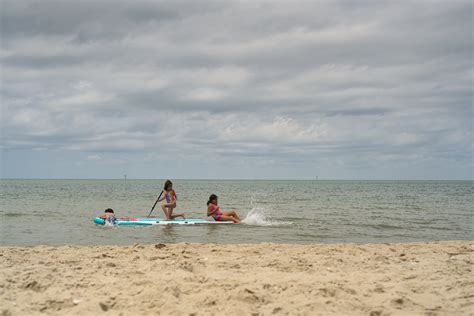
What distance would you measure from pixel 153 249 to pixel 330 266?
3.80m

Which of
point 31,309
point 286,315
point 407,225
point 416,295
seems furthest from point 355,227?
point 31,309

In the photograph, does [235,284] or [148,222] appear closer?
[235,284]

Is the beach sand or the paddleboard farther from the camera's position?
the paddleboard

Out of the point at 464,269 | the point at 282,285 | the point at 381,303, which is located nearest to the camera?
the point at 381,303

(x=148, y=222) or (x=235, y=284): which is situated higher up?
(x=235, y=284)

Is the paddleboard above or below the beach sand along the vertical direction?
below

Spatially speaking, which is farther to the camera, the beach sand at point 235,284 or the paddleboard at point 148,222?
the paddleboard at point 148,222

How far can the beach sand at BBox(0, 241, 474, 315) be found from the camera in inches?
181

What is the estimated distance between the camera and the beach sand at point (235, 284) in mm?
4602

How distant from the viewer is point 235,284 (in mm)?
5324

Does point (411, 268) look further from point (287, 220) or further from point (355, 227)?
point (287, 220)

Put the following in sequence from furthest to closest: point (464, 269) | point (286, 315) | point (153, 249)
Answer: point (153, 249), point (464, 269), point (286, 315)

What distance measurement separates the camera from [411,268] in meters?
6.43

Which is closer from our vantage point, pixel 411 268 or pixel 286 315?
pixel 286 315
